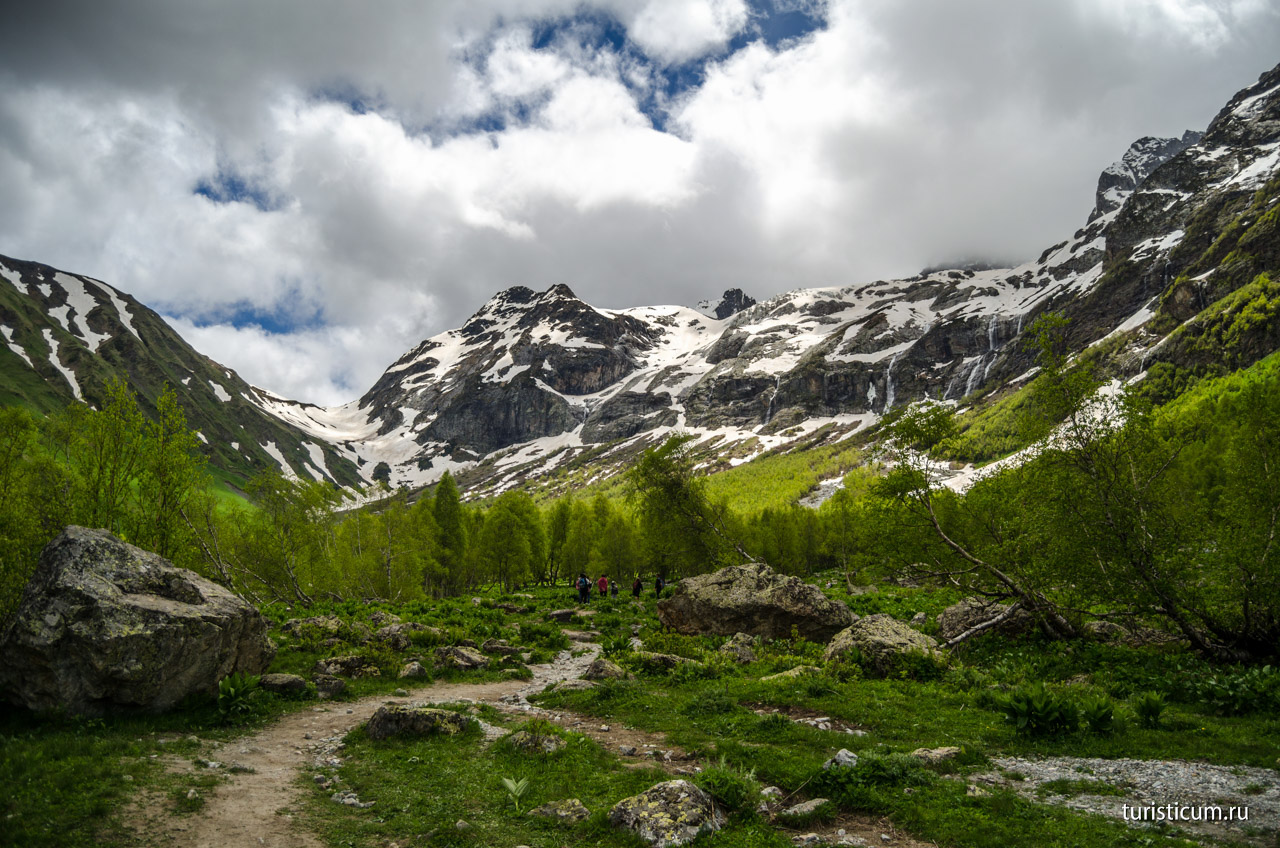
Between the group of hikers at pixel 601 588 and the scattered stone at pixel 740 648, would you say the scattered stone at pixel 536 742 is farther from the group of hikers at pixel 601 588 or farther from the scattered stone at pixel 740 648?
the group of hikers at pixel 601 588

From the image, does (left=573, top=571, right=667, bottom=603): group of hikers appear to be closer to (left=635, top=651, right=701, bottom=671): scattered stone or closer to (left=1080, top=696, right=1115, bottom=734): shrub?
(left=635, top=651, right=701, bottom=671): scattered stone

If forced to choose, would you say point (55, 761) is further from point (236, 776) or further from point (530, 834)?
point (530, 834)

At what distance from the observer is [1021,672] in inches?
771

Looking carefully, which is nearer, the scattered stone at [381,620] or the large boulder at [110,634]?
the large boulder at [110,634]

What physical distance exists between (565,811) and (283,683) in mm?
12500

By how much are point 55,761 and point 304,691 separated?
778cm

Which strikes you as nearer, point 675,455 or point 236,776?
point 236,776

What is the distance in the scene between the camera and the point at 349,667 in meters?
20.9

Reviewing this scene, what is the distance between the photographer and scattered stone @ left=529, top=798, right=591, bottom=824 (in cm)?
955

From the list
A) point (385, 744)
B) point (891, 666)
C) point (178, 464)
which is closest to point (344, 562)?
point (178, 464)

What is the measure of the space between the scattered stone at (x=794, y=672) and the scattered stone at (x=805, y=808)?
30.7 feet

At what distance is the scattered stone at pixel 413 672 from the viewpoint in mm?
20984

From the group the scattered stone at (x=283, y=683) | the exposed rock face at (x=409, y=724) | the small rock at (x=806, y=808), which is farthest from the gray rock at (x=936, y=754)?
the scattered stone at (x=283, y=683)

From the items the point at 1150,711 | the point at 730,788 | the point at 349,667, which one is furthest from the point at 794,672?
the point at 349,667
